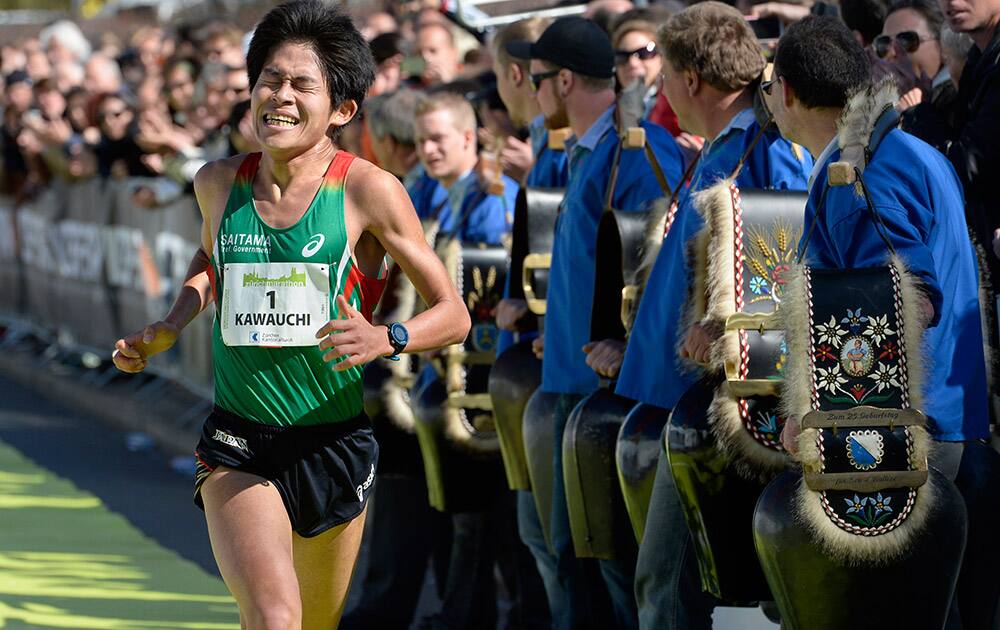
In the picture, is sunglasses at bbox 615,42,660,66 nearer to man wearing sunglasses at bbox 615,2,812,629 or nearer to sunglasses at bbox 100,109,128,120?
man wearing sunglasses at bbox 615,2,812,629

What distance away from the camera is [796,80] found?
4.88 m

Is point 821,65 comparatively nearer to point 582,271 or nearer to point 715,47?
point 715,47

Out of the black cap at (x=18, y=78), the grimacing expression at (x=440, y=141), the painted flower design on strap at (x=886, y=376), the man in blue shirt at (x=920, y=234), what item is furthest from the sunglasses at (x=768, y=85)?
the black cap at (x=18, y=78)

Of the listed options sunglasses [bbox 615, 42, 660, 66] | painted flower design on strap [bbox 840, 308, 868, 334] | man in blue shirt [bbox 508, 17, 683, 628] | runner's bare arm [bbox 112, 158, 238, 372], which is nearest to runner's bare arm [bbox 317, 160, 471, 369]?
runner's bare arm [bbox 112, 158, 238, 372]

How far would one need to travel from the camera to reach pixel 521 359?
6863 millimetres

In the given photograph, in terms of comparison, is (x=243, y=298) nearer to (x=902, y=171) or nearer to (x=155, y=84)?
(x=902, y=171)

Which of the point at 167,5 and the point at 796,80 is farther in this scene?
the point at 167,5

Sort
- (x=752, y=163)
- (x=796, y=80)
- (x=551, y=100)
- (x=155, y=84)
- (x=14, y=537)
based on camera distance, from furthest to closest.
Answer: (x=155, y=84) < (x=14, y=537) < (x=551, y=100) < (x=752, y=163) < (x=796, y=80)

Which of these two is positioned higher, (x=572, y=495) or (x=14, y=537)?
(x=572, y=495)

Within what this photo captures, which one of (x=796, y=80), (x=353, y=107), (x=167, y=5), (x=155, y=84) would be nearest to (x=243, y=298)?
(x=353, y=107)

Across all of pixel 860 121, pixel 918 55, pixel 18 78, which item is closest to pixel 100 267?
pixel 18 78

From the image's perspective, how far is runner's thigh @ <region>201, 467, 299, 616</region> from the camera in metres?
4.64

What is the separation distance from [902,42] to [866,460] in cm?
256

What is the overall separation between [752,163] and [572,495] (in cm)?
121
